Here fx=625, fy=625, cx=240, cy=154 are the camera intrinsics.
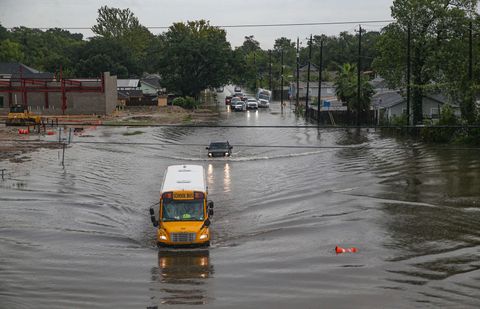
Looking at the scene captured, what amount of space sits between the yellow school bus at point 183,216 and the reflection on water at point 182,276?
1.56 ft

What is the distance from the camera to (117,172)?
142ft

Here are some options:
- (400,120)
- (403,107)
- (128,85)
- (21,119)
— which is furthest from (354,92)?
(128,85)

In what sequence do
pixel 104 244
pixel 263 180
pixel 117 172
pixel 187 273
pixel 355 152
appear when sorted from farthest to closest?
pixel 355 152 < pixel 117 172 < pixel 263 180 < pixel 104 244 < pixel 187 273

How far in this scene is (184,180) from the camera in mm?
25422

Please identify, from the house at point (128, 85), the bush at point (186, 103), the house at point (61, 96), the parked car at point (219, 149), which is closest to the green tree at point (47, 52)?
the house at point (128, 85)

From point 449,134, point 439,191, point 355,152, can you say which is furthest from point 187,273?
point 449,134

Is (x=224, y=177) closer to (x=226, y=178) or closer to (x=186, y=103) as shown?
(x=226, y=178)

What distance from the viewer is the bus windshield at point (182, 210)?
23.6 m

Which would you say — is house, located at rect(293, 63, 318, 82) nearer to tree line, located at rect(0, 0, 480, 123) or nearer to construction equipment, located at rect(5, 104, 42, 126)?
tree line, located at rect(0, 0, 480, 123)

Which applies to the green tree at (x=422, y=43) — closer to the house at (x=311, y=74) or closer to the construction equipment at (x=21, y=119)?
the construction equipment at (x=21, y=119)

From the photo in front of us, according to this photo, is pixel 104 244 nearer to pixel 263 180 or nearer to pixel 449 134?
pixel 263 180

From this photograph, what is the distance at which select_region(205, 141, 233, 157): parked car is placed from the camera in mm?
49812

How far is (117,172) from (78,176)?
3399 millimetres

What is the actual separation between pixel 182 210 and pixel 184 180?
1.99 metres
